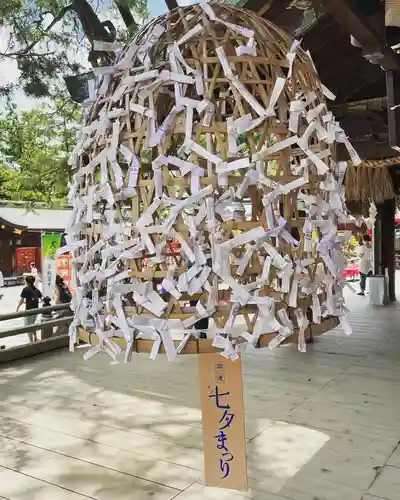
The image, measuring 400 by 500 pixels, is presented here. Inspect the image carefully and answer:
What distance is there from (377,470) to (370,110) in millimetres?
3010

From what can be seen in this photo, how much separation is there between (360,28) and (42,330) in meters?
4.34

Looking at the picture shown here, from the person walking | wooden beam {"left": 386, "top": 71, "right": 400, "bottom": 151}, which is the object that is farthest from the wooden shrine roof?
the person walking

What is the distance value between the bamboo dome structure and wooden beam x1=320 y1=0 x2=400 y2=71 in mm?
1550

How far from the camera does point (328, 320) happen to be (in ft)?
3.72

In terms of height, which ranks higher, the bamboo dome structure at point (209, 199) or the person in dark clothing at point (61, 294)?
the bamboo dome structure at point (209, 199)

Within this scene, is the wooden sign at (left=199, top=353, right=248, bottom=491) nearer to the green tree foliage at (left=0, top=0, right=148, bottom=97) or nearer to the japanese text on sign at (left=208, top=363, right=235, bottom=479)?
the japanese text on sign at (left=208, top=363, right=235, bottom=479)

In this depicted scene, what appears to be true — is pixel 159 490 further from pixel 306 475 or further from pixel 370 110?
pixel 370 110

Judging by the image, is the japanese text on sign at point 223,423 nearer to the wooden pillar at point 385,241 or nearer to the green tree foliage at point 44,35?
the green tree foliage at point 44,35

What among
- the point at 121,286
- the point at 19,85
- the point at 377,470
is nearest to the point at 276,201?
the point at 121,286

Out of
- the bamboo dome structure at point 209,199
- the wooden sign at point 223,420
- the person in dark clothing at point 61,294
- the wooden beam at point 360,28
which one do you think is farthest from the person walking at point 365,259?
the bamboo dome structure at point 209,199

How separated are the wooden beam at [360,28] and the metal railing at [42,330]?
12.3 feet

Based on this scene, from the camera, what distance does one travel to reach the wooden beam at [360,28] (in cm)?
Result: 247

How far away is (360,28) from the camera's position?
2.68m

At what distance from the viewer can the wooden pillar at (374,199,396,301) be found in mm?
8453
